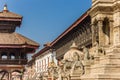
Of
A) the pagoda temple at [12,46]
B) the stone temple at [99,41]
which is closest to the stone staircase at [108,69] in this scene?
the stone temple at [99,41]

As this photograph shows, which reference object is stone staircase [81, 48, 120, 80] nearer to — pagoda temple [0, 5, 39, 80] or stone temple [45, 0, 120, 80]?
stone temple [45, 0, 120, 80]

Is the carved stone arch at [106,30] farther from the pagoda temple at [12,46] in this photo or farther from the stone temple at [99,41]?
the pagoda temple at [12,46]

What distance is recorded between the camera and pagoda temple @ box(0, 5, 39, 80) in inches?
1972

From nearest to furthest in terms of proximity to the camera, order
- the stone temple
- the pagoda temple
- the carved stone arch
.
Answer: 1. the stone temple
2. the carved stone arch
3. the pagoda temple

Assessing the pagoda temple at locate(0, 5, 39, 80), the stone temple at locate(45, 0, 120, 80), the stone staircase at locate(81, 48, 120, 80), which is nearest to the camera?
the stone staircase at locate(81, 48, 120, 80)

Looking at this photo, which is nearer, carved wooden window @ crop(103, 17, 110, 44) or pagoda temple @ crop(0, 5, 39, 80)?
carved wooden window @ crop(103, 17, 110, 44)

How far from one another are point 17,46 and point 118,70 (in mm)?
31254

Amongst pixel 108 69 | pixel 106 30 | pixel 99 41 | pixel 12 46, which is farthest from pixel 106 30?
pixel 12 46

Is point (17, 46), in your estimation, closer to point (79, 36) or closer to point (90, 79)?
point (79, 36)

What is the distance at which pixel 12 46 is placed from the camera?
50750mm

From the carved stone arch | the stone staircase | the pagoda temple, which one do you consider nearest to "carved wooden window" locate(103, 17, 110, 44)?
the carved stone arch

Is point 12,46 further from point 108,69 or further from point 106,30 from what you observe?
point 108,69

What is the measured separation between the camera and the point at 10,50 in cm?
5144

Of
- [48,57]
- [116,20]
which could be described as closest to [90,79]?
[116,20]
